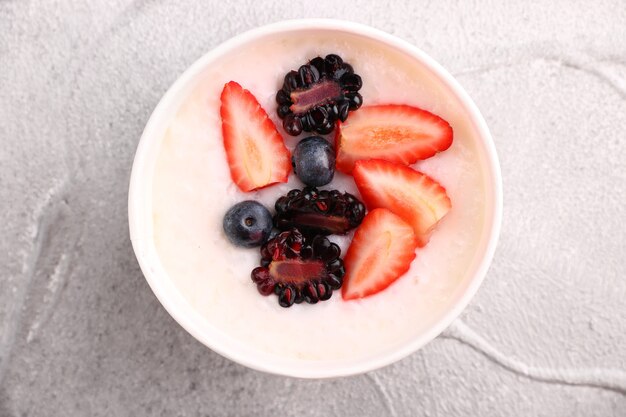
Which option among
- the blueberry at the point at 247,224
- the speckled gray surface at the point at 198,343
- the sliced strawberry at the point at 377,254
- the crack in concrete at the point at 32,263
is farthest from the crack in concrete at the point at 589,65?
the crack in concrete at the point at 32,263

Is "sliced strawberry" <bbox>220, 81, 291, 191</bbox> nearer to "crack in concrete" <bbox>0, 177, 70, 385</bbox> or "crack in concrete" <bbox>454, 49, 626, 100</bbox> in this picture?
"crack in concrete" <bbox>0, 177, 70, 385</bbox>

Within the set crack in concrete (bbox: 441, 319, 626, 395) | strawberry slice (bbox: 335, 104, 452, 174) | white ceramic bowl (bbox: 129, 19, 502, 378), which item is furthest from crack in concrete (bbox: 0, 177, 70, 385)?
crack in concrete (bbox: 441, 319, 626, 395)

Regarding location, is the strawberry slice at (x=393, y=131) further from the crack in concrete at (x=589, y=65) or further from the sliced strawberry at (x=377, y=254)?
the crack in concrete at (x=589, y=65)

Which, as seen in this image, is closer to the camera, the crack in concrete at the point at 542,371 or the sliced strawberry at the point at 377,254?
the sliced strawberry at the point at 377,254

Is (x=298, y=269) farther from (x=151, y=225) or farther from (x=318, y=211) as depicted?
(x=151, y=225)

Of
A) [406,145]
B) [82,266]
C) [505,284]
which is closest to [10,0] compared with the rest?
[82,266]

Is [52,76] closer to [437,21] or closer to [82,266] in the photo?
[82,266]
